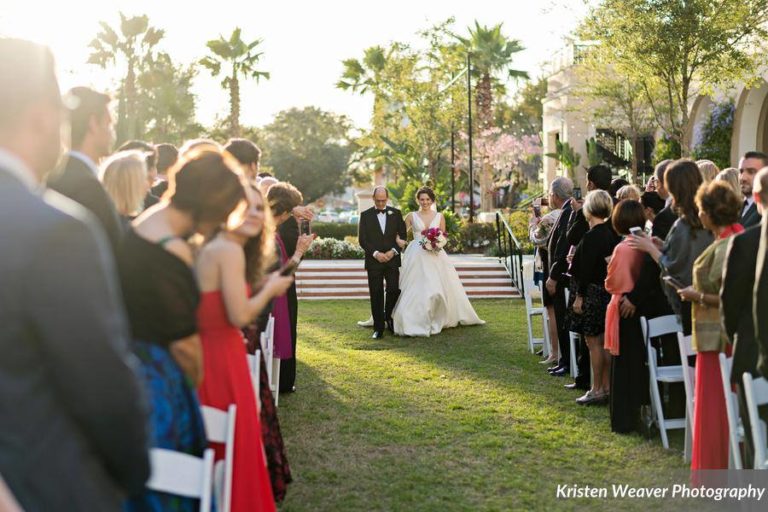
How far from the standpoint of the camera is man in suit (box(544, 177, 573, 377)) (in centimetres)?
971

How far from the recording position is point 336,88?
4941 centimetres

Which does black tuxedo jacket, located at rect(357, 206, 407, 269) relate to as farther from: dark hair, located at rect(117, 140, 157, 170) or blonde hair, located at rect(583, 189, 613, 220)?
dark hair, located at rect(117, 140, 157, 170)

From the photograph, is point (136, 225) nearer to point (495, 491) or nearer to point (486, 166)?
point (495, 491)

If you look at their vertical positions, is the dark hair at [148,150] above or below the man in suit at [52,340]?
above

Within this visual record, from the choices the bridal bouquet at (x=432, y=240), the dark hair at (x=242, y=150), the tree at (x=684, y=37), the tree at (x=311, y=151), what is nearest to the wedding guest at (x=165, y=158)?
the dark hair at (x=242, y=150)

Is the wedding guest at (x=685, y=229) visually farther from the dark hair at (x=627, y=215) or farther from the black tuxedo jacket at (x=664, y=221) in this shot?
the black tuxedo jacket at (x=664, y=221)

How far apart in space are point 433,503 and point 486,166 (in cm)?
4036

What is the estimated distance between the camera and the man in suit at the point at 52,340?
1.96 m

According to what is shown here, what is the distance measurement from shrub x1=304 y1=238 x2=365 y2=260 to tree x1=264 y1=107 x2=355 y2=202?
49414mm

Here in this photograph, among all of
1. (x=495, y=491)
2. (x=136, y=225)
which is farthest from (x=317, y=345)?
(x=136, y=225)

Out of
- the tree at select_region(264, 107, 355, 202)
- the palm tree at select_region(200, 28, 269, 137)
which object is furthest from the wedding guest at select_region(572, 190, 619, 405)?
the tree at select_region(264, 107, 355, 202)

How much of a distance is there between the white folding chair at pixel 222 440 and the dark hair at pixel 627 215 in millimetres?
4455

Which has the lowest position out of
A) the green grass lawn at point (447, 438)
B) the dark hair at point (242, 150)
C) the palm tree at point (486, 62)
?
the green grass lawn at point (447, 438)

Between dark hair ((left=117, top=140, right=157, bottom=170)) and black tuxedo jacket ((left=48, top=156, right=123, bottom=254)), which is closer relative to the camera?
black tuxedo jacket ((left=48, top=156, right=123, bottom=254))
